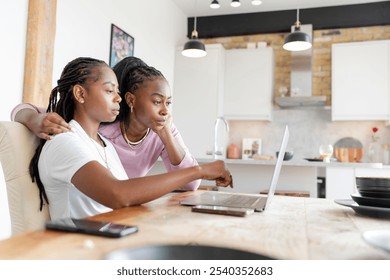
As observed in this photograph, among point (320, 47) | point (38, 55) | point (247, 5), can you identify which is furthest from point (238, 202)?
point (320, 47)

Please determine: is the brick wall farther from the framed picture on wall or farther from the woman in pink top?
the woman in pink top

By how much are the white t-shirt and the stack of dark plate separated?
28.8 inches

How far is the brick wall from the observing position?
5.12 m

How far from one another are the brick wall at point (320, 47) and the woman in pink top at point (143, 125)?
3.99 meters

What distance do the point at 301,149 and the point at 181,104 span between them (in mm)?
1833

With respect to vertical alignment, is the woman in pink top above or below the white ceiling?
below

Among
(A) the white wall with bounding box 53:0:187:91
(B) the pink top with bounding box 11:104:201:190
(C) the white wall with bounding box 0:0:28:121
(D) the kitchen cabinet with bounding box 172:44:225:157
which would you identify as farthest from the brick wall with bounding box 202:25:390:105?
(B) the pink top with bounding box 11:104:201:190

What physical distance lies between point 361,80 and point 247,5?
183 cm

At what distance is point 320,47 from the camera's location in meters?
5.33

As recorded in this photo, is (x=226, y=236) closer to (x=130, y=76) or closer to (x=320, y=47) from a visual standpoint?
(x=130, y=76)

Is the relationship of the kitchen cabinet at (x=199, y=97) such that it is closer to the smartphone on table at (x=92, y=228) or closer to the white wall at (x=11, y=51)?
the white wall at (x=11, y=51)
